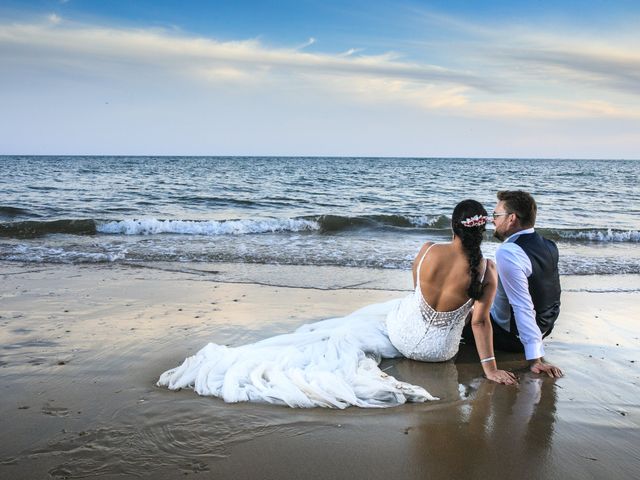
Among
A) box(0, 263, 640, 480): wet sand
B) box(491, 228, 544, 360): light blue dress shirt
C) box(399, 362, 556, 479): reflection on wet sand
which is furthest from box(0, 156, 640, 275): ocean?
box(399, 362, 556, 479): reflection on wet sand

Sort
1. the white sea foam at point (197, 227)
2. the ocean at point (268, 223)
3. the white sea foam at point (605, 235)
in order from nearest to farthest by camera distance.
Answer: the ocean at point (268, 223) → the white sea foam at point (605, 235) → the white sea foam at point (197, 227)

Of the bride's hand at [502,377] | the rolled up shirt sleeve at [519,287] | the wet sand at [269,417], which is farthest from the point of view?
the rolled up shirt sleeve at [519,287]

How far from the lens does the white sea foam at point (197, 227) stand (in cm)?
1623

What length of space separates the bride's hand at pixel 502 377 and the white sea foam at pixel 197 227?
12.2 metres

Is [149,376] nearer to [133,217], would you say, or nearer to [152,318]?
[152,318]

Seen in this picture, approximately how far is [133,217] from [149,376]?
1480cm

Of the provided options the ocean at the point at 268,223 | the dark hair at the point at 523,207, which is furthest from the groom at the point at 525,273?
the ocean at the point at 268,223

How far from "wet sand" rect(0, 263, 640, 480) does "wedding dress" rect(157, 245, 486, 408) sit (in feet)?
0.41

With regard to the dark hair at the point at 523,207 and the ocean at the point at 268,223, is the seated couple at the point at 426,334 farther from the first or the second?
the ocean at the point at 268,223

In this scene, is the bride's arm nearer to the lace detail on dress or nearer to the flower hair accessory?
the lace detail on dress

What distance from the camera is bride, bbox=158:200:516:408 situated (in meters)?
4.03

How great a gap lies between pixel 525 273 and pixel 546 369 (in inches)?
31.5

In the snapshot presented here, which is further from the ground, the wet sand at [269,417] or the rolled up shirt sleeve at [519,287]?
the rolled up shirt sleeve at [519,287]

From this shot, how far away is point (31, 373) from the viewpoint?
4.51 m
